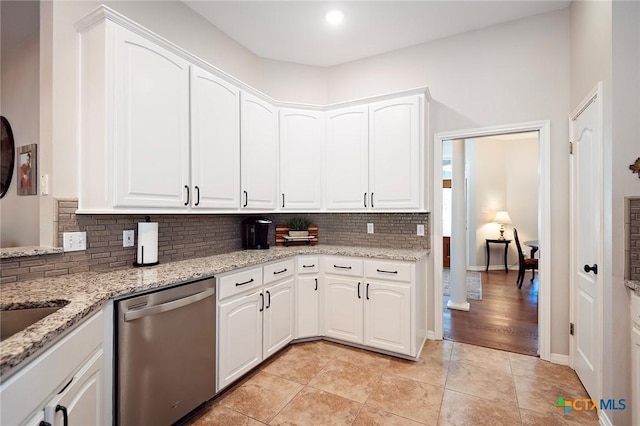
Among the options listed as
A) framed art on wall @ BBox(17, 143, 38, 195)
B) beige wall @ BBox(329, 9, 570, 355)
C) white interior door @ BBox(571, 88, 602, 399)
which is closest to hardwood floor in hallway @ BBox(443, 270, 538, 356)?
beige wall @ BBox(329, 9, 570, 355)

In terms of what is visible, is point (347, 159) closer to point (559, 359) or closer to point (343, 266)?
point (343, 266)

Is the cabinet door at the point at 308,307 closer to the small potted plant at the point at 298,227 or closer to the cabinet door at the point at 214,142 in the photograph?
the small potted plant at the point at 298,227

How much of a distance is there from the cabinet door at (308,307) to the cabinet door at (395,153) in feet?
3.29

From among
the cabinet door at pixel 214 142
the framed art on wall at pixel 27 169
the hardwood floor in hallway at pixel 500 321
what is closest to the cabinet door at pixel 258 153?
the cabinet door at pixel 214 142

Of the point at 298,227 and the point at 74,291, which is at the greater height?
the point at 298,227

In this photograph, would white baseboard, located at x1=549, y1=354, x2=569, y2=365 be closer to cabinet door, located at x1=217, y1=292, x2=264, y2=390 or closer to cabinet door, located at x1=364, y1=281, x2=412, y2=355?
cabinet door, located at x1=364, y1=281, x2=412, y2=355

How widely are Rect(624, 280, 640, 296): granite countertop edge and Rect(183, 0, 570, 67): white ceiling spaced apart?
234cm

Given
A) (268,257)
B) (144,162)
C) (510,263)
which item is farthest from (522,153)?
(144,162)

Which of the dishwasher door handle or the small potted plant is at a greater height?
the small potted plant

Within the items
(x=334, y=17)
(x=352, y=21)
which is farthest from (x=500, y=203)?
(x=334, y=17)

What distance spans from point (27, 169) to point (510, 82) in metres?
4.14

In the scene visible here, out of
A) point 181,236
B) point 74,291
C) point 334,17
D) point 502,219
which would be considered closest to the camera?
point 74,291

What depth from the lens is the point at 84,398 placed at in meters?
1.23

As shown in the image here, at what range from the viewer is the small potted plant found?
3414 mm
